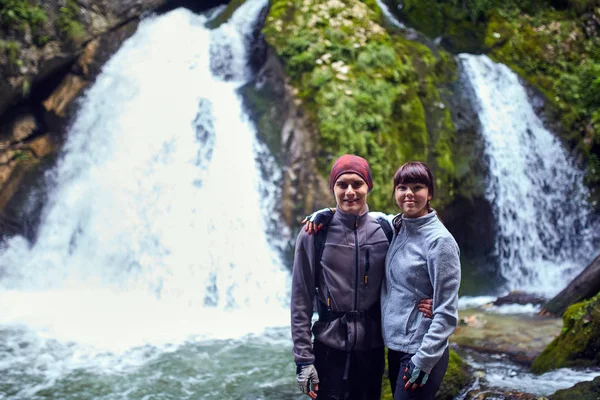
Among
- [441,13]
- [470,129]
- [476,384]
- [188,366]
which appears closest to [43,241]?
[188,366]

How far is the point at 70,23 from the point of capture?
33.9 feet

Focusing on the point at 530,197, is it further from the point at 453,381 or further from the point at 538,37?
the point at 453,381

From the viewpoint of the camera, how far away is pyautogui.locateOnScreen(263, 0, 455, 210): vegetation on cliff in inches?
331

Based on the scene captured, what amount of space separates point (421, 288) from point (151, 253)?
657 centimetres

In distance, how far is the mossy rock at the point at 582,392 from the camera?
3.41 metres

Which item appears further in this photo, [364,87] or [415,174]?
[364,87]

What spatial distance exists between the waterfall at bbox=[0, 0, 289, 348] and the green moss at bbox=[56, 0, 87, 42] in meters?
1.04

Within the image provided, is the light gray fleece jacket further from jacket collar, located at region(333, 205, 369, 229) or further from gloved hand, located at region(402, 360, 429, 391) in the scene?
jacket collar, located at region(333, 205, 369, 229)

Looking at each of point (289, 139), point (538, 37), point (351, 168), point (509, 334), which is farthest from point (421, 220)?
point (538, 37)

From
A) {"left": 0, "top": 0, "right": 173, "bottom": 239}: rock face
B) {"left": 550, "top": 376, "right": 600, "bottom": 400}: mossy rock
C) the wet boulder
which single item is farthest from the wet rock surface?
{"left": 0, "top": 0, "right": 173, "bottom": 239}: rock face

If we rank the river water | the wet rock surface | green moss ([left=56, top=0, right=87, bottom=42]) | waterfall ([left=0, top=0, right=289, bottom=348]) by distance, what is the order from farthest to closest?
green moss ([left=56, top=0, right=87, bottom=42]) → waterfall ([left=0, top=0, right=289, bottom=348]) → the wet rock surface → the river water

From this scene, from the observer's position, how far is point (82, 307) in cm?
743

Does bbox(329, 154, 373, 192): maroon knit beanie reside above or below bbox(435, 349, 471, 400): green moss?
above

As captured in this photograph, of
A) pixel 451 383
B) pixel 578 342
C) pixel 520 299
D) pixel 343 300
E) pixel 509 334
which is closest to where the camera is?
pixel 343 300
